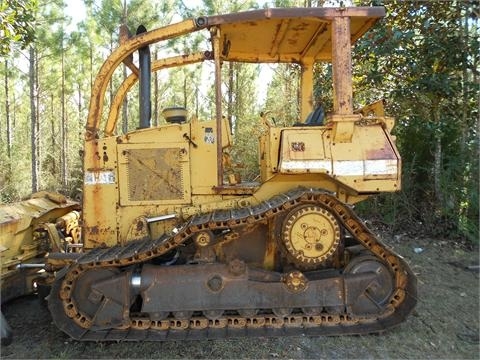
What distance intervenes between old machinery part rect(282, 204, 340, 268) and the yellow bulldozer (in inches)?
0.4

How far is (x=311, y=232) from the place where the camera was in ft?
13.4

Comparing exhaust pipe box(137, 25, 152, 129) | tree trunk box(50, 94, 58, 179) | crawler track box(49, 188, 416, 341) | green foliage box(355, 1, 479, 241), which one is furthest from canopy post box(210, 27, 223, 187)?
tree trunk box(50, 94, 58, 179)

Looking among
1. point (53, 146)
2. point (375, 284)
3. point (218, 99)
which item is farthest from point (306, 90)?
point (53, 146)

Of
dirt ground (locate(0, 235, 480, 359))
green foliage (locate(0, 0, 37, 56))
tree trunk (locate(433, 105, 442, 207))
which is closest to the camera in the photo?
dirt ground (locate(0, 235, 480, 359))

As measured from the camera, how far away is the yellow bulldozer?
4066 millimetres

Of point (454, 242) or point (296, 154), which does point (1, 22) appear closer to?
point (296, 154)

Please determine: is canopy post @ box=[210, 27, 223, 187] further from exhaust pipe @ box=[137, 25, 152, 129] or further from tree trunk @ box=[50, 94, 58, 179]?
tree trunk @ box=[50, 94, 58, 179]

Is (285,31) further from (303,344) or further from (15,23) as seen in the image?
(15,23)

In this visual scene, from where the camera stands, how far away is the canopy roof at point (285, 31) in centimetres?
413

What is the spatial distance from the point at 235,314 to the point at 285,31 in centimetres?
305

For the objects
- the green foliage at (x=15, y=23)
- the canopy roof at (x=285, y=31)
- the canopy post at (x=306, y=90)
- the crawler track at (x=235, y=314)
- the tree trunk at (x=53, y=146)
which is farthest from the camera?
the tree trunk at (x=53, y=146)

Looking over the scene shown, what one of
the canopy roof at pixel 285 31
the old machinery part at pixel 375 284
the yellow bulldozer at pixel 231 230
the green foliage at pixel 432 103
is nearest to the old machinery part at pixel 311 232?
the yellow bulldozer at pixel 231 230

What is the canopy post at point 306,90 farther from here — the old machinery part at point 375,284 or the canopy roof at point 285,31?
the old machinery part at point 375,284

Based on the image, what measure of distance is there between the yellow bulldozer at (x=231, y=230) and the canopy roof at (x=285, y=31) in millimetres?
21
